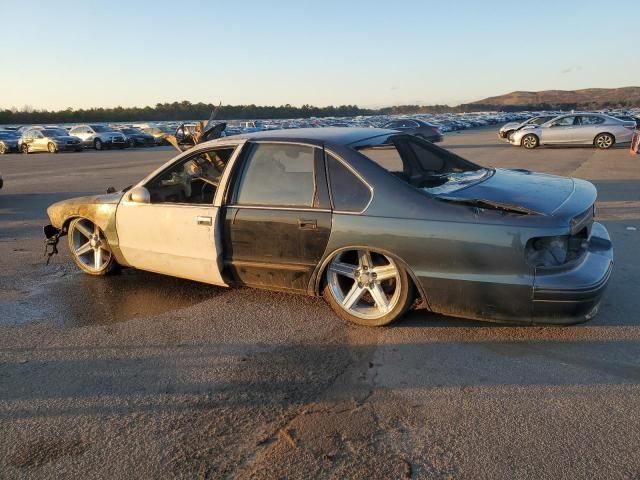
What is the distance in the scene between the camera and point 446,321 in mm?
4215

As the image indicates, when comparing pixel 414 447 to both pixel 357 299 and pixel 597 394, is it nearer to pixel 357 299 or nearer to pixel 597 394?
pixel 597 394

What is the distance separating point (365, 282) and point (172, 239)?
6.04 ft

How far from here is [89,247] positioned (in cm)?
577

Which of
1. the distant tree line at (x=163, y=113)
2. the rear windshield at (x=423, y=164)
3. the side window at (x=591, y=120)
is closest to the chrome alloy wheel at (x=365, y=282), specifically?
the rear windshield at (x=423, y=164)

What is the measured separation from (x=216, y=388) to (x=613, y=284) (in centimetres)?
366

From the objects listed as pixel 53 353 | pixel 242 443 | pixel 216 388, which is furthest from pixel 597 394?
pixel 53 353

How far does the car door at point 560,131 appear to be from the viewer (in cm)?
2234

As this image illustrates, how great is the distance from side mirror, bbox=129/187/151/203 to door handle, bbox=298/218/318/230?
5.46 ft

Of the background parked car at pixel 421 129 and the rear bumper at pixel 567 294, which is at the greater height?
the background parked car at pixel 421 129

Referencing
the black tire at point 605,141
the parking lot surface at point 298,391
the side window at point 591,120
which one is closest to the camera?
the parking lot surface at point 298,391

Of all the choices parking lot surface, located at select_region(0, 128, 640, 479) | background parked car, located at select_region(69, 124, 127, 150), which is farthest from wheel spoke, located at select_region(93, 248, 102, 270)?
background parked car, located at select_region(69, 124, 127, 150)

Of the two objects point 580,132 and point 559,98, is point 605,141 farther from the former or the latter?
point 559,98

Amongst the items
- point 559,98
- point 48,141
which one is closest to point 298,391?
point 48,141

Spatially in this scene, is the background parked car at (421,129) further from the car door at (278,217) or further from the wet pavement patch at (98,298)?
the car door at (278,217)
